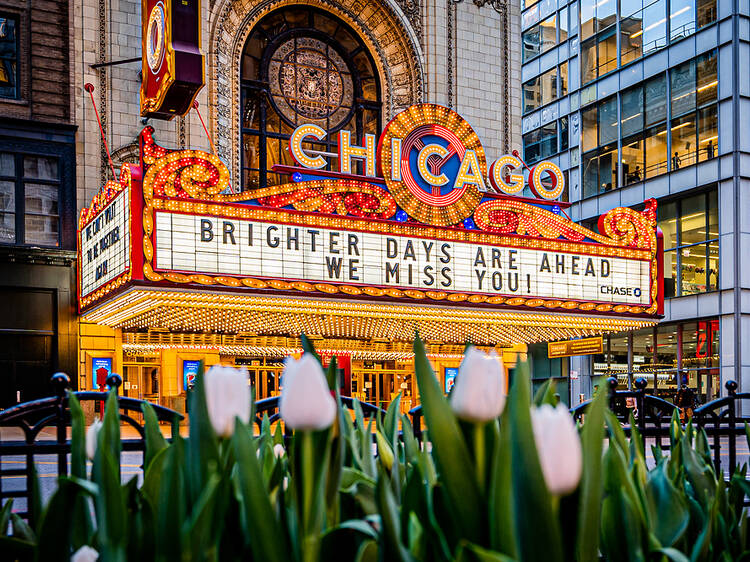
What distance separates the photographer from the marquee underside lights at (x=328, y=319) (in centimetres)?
1753

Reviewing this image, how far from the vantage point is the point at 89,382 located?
1977cm

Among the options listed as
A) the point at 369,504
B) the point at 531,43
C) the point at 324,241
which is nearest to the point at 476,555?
the point at 369,504

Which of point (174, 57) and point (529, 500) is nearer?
point (529, 500)

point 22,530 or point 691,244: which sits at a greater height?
point 691,244

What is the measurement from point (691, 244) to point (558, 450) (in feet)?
112

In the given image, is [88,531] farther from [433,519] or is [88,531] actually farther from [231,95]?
[231,95]

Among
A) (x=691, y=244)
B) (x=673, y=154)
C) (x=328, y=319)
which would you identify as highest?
(x=673, y=154)

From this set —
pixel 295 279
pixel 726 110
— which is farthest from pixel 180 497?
pixel 726 110

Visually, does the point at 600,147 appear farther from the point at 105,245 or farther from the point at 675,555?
the point at 675,555

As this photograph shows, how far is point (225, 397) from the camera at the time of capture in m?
1.96

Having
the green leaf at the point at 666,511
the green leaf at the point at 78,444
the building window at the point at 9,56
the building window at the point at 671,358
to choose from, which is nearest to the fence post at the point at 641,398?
the green leaf at the point at 666,511

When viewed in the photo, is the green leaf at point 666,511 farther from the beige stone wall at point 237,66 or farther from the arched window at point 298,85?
the arched window at point 298,85

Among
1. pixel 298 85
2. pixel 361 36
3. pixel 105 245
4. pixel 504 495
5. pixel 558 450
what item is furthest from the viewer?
pixel 361 36

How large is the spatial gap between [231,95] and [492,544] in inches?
840
